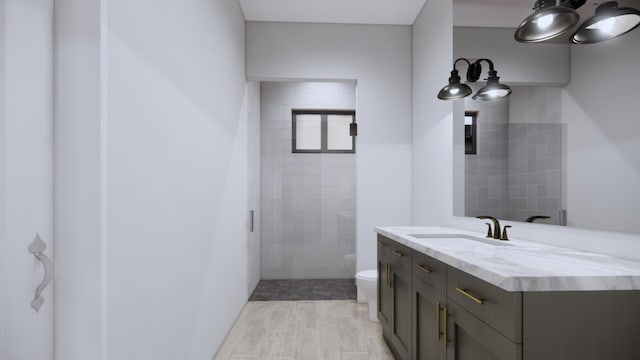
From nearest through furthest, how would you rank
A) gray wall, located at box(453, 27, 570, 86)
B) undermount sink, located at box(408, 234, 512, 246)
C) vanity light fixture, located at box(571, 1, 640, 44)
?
vanity light fixture, located at box(571, 1, 640, 44) < gray wall, located at box(453, 27, 570, 86) < undermount sink, located at box(408, 234, 512, 246)

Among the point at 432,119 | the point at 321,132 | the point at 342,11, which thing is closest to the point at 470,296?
the point at 432,119

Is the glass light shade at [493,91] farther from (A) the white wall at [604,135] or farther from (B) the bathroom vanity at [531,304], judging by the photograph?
(B) the bathroom vanity at [531,304]

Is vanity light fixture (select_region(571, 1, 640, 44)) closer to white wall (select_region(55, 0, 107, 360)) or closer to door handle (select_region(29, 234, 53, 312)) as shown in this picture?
white wall (select_region(55, 0, 107, 360))

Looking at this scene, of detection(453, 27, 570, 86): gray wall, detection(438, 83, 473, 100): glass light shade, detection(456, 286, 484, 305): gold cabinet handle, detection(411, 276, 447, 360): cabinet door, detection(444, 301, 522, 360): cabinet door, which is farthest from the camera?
detection(438, 83, 473, 100): glass light shade

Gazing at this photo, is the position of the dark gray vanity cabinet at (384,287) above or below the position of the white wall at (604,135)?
below

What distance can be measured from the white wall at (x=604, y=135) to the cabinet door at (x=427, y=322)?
0.72 m

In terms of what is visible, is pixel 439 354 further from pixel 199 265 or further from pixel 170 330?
pixel 199 265

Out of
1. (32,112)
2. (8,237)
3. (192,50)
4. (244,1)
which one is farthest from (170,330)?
(244,1)

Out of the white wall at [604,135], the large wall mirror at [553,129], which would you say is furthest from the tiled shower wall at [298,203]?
the white wall at [604,135]

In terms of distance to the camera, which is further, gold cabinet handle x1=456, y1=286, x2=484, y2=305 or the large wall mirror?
the large wall mirror

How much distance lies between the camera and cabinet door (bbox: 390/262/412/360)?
6.61 ft

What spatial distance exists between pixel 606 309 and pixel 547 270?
0.17 meters

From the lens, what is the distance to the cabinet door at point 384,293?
8.02ft

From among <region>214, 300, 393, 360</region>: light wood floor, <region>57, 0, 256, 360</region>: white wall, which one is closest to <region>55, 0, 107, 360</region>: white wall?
<region>57, 0, 256, 360</region>: white wall
